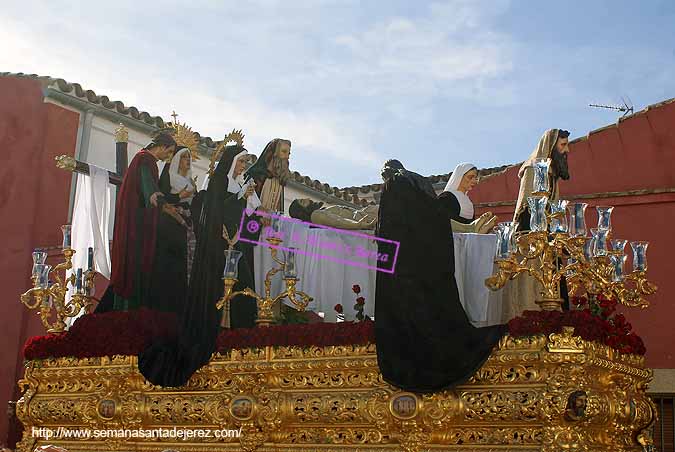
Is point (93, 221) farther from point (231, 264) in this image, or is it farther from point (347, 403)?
point (347, 403)

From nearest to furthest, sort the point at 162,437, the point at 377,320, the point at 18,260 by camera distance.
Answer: the point at 377,320, the point at 162,437, the point at 18,260

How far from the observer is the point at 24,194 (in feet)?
42.2

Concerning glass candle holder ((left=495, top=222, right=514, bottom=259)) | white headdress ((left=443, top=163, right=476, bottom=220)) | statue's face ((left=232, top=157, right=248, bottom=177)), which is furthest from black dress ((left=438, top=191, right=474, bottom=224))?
statue's face ((left=232, top=157, right=248, bottom=177))

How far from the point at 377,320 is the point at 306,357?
77cm

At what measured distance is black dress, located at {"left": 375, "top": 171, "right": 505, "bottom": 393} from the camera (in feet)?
22.3

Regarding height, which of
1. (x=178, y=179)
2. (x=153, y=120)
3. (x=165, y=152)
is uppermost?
(x=153, y=120)

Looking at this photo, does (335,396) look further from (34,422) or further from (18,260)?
(18,260)

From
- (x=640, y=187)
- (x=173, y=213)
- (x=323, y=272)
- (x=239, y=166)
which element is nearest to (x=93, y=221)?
(x=173, y=213)

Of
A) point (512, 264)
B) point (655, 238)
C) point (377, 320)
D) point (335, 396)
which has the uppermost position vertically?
point (655, 238)

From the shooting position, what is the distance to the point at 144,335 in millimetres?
8539

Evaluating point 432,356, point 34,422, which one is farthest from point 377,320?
point 34,422

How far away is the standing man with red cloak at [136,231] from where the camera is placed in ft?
29.7

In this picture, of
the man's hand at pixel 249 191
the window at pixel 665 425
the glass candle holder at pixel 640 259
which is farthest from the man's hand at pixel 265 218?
the window at pixel 665 425

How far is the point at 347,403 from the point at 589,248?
2295mm
